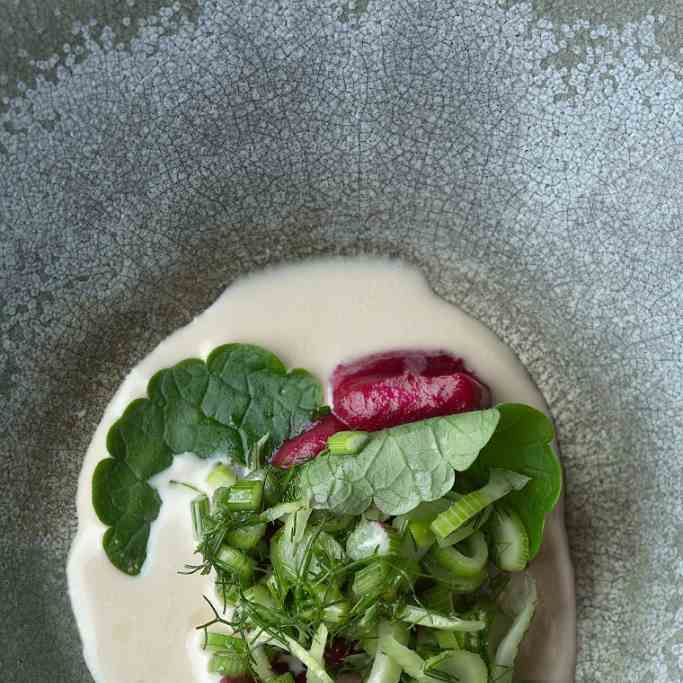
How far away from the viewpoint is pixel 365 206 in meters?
1.90

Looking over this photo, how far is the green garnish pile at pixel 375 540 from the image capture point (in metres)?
1.55

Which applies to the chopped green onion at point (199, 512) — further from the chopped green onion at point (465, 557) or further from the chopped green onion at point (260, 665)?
the chopped green onion at point (465, 557)

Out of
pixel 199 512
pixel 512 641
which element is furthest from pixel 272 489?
pixel 512 641

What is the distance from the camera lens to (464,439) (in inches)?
61.3

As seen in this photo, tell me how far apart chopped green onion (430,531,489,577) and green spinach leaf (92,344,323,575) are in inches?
15.8

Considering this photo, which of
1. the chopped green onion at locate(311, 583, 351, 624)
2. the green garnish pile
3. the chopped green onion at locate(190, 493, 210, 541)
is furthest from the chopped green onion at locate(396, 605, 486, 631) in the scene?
the chopped green onion at locate(190, 493, 210, 541)

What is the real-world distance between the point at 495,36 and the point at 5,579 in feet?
4.98

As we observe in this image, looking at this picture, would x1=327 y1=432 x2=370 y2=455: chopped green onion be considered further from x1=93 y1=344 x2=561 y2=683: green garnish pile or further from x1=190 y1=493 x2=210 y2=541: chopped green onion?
x1=190 y1=493 x2=210 y2=541: chopped green onion

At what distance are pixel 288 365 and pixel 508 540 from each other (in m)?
0.58

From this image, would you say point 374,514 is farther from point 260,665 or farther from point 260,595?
point 260,665

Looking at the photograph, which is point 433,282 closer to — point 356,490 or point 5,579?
point 356,490

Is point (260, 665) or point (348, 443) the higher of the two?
point (348, 443)

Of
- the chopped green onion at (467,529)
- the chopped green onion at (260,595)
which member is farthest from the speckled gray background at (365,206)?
the chopped green onion at (260,595)

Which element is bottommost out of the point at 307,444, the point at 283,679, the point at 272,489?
the point at 283,679
